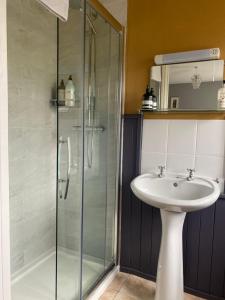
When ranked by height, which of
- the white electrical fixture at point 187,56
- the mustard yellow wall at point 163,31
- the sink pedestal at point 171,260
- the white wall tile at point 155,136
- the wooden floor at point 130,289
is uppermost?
the mustard yellow wall at point 163,31

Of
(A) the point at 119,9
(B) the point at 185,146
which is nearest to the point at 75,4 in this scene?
(A) the point at 119,9

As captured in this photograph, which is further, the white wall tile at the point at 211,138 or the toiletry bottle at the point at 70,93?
the white wall tile at the point at 211,138

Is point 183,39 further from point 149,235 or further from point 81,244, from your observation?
point 81,244

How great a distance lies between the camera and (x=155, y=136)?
1.84 metres

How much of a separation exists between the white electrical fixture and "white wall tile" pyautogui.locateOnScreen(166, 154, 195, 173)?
69 cm

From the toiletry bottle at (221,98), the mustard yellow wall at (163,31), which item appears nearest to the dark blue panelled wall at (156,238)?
the mustard yellow wall at (163,31)

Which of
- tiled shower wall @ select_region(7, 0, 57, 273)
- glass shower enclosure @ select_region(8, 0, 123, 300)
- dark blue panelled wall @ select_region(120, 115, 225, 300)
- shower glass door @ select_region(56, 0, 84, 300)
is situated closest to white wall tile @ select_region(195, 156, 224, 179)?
dark blue panelled wall @ select_region(120, 115, 225, 300)

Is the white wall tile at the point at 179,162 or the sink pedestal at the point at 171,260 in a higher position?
the white wall tile at the point at 179,162

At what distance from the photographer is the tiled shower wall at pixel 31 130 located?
1.71 metres

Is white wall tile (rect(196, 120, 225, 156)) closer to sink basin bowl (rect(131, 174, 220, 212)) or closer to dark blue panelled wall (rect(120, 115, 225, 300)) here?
sink basin bowl (rect(131, 174, 220, 212))

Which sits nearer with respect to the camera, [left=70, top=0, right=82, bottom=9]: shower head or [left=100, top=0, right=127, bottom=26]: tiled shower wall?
[left=70, top=0, right=82, bottom=9]: shower head

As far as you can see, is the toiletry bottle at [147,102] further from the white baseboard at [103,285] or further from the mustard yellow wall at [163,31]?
the white baseboard at [103,285]

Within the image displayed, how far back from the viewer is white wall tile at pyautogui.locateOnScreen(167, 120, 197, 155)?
5.66 feet

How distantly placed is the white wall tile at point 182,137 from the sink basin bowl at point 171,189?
21 centimetres
